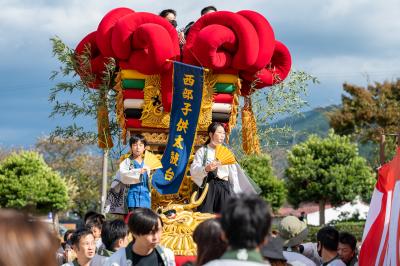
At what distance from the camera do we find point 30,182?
107ft

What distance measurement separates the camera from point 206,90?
9102 mm

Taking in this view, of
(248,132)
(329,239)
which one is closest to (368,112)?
(248,132)

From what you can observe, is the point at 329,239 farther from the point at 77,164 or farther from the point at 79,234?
the point at 77,164

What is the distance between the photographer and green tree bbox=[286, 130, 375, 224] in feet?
113

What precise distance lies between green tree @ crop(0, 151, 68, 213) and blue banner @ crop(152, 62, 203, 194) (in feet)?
77.6

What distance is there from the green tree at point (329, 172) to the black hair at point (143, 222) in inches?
1146

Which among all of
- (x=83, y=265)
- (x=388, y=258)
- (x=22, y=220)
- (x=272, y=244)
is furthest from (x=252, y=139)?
(x=22, y=220)

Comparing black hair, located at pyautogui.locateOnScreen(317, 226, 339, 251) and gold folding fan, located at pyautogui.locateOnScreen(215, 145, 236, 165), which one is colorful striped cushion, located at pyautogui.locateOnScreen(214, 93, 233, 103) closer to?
gold folding fan, located at pyautogui.locateOnScreen(215, 145, 236, 165)

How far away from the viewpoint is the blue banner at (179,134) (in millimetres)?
8852

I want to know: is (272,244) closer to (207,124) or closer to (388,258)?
(388,258)

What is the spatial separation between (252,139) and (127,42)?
2.03 metres

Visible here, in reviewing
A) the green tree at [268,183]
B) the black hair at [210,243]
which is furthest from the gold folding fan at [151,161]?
the green tree at [268,183]

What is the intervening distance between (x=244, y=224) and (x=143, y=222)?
6.84ft

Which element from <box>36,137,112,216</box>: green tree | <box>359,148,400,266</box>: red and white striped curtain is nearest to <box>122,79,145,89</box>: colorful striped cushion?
<box>359,148,400,266</box>: red and white striped curtain
